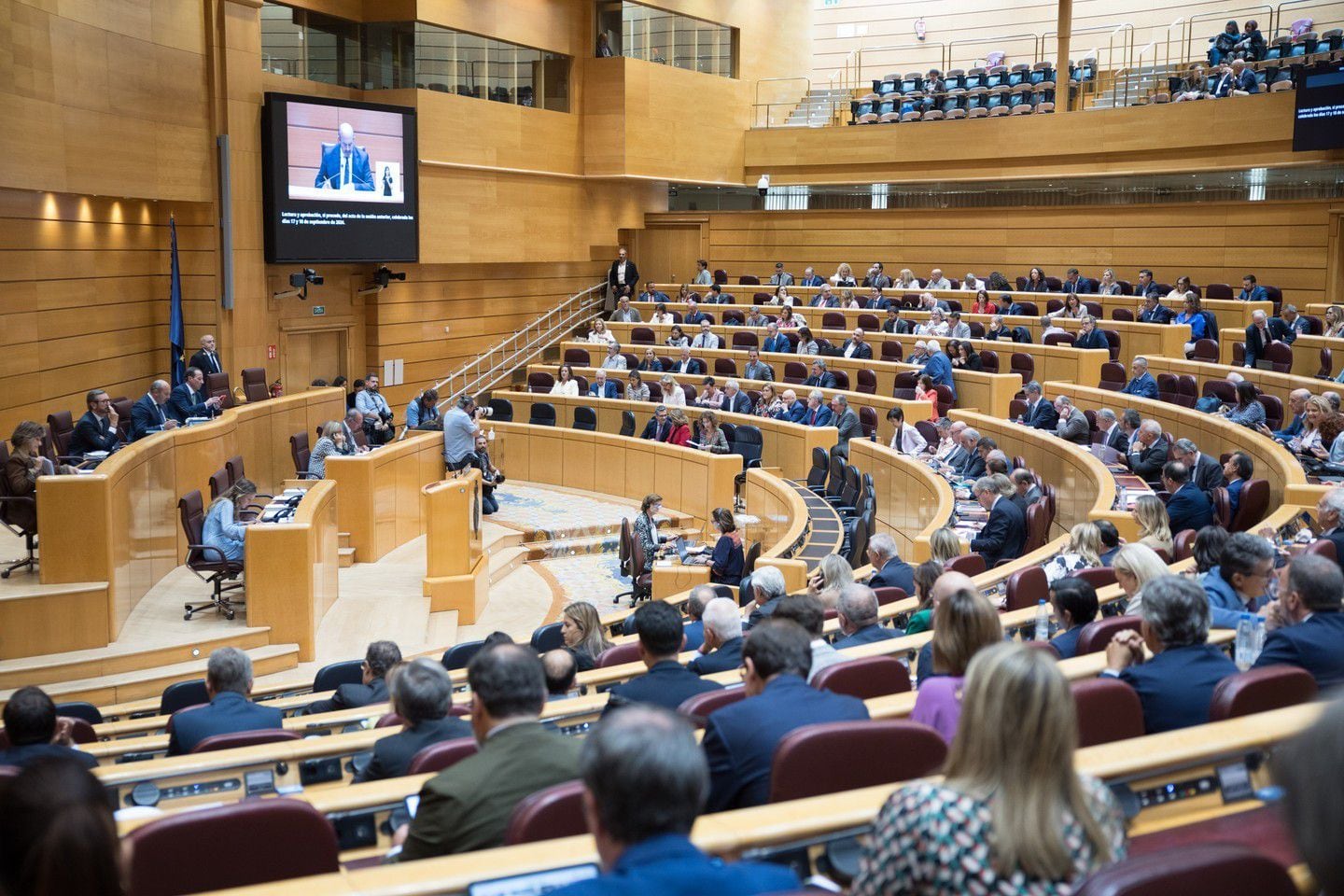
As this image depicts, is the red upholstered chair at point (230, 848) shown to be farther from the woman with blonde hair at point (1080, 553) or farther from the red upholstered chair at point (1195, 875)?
the woman with blonde hair at point (1080, 553)

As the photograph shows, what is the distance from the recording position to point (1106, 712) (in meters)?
2.97

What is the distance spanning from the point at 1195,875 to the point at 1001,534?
21.7 feet

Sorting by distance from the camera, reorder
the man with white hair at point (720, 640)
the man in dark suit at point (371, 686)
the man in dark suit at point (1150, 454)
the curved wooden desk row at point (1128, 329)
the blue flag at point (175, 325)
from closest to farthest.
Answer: the man with white hair at point (720, 640) → the man in dark suit at point (371, 686) → the man in dark suit at point (1150, 454) → the blue flag at point (175, 325) → the curved wooden desk row at point (1128, 329)

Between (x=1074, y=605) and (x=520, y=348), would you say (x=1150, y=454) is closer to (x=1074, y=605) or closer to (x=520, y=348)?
(x=1074, y=605)

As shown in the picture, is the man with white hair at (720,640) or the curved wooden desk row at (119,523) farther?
the curved wooden desk row at (119,523)

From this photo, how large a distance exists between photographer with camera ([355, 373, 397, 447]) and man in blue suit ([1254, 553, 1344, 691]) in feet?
36.1

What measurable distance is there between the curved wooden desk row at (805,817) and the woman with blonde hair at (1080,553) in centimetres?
345

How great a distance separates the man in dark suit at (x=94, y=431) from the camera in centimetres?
978

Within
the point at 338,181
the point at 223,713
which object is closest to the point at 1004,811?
the point at 223,713

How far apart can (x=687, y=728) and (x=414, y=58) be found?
53.4 ft

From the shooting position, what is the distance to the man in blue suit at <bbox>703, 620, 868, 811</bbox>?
277cm

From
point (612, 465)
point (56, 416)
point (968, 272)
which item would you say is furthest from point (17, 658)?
point (968, 272)

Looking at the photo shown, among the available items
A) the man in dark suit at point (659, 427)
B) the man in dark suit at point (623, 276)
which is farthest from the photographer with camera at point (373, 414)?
the man in dark suit at point (623, 276)

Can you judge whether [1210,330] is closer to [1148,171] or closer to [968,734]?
[1148,171]
